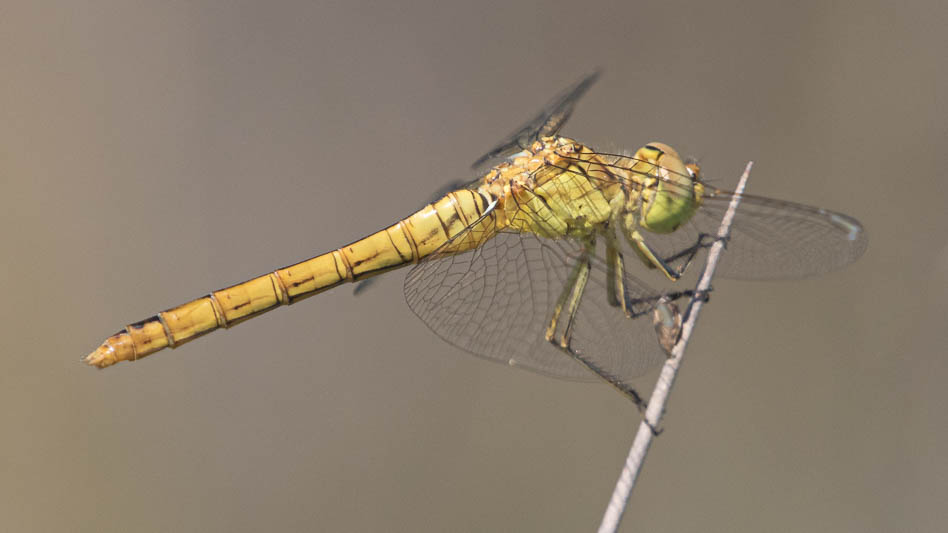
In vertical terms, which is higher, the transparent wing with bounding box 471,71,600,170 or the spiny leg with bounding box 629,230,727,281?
the transparent wing with bounding box 471,71,600,170

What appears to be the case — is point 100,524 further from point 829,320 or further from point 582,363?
point 829,320

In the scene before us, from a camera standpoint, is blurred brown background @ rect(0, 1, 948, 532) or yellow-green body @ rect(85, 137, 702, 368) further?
blurred brown background @ rect(0, 1, 948, 532)

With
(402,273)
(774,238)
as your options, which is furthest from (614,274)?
(402,273)

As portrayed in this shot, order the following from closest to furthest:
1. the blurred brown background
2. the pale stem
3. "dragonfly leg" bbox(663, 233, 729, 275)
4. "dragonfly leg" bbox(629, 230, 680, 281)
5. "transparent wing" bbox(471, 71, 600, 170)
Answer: the pale stem
"dragonfly leg" bbox(663, 233, 729, 275)
"dragonfly leg" bbox(629, 230, 680, 281)
"transparent wing" bbox(471, 71, 600, 170)
the blurred brown background

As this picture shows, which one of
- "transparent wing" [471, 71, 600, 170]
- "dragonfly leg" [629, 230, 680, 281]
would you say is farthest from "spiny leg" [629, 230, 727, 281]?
"transparent wing" [471, 71, 600, 170]

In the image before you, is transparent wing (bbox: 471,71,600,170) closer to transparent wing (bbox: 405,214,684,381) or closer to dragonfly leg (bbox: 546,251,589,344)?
transparent wing (bbox: 405,214,684,381)

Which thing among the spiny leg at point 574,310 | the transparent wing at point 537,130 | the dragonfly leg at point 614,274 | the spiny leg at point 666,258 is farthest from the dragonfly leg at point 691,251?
the transparent wing at point 537,130

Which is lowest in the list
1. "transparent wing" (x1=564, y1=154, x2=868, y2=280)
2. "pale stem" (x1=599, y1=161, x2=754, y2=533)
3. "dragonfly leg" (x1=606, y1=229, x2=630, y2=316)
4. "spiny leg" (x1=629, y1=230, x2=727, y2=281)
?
"pale stem" (x1=599, y1=161, x2=754, y2=533)
